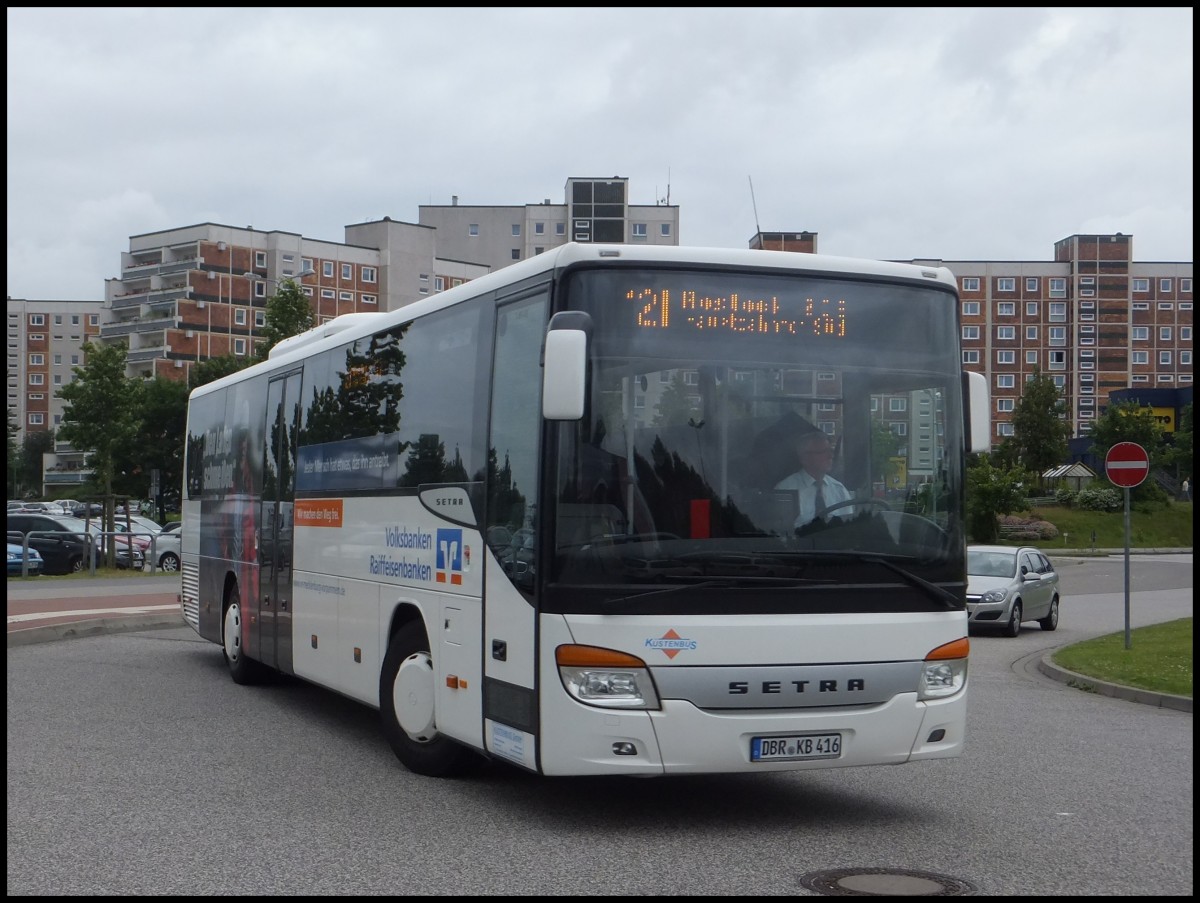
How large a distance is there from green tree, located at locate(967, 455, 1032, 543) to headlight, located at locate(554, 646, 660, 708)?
5629 cm

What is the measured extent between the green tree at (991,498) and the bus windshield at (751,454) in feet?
182

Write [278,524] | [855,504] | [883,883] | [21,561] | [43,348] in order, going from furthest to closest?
[43,348] → [21,561] → [278,524] → [855,504] → [883,883]

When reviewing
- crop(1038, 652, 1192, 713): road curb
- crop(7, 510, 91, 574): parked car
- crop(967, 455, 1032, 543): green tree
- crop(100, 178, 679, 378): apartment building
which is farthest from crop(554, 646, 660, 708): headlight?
crop(100, 178, 679, 378): apartment building

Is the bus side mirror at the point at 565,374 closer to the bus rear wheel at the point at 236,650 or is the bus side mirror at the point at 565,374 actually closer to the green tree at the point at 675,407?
the green tree at the point at 675,407

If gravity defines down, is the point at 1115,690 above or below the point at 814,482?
below

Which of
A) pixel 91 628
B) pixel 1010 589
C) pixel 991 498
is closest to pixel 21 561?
pixel 91 628

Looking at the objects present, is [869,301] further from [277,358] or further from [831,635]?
[277,358]

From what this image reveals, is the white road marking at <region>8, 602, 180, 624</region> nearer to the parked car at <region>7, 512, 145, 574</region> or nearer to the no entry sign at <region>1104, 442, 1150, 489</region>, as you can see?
the parked car at <region>7, 512, 145, 574</region>

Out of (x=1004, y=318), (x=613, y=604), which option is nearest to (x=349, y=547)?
(x=613, y=604)

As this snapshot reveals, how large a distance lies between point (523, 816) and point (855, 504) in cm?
244

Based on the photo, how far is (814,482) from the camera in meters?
7.68

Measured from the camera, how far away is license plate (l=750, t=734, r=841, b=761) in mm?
7480

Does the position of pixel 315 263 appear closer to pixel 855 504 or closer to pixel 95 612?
pixel 95 612

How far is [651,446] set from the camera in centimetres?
754
